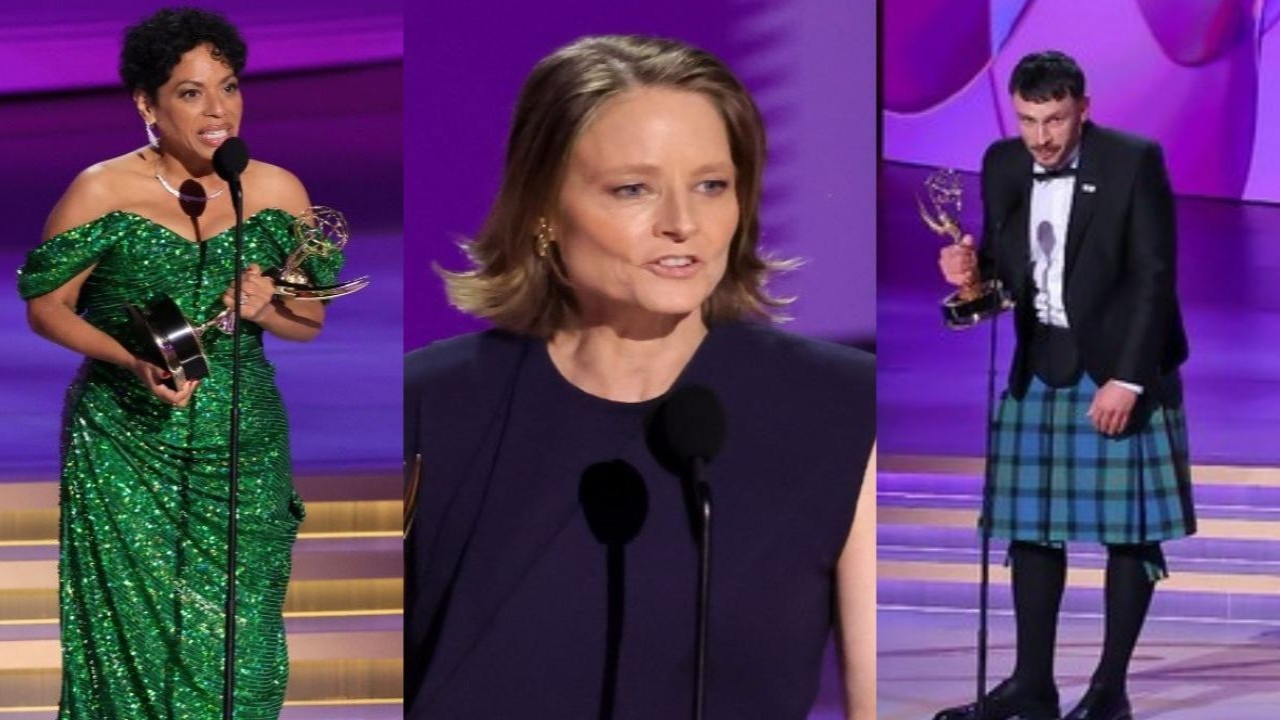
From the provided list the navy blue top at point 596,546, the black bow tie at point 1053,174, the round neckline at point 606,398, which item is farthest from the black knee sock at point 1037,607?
the round neckline at point 606,398

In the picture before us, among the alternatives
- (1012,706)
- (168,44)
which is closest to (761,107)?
(168,44)

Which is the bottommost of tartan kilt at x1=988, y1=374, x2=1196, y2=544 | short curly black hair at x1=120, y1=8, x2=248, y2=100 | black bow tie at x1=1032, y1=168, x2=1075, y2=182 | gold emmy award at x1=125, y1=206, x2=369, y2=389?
tartan kilt at x1=988, y1=374, x2=1196, y2=544

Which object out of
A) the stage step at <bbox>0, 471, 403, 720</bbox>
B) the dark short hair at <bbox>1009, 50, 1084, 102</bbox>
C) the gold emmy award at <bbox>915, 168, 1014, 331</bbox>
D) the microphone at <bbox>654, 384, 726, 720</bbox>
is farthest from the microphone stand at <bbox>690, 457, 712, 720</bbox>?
the dark short hair at <bbox>1009, 50, 1084, 102</bbox>

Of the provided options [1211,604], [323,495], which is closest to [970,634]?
[1211,604]

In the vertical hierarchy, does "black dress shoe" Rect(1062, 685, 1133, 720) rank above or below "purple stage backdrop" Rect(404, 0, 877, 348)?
below

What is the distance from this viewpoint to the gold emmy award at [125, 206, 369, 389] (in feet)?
13.1

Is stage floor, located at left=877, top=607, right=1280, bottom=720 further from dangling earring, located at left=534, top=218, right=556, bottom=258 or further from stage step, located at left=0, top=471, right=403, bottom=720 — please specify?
dangling earring, located at left=534, top=218, right=556, bottom=258

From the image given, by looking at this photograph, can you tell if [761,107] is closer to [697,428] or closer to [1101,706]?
[697,428]

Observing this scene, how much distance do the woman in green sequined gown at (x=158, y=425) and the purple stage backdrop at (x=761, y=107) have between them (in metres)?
0.97

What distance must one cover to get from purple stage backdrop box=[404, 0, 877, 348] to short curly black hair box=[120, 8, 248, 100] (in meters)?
1.03

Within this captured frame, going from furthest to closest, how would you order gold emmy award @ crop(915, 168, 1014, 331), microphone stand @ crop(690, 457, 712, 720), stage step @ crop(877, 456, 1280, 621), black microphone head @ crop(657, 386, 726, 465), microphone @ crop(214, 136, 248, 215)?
1. stage step @ crop(877, 456, 1280, 621)
2. gold emmy award @ crop(915, 168, 1014, 331)
3. microphone @ crop(214, 136, 248, 215)
4. black microphone head @ crop(657, 386, 726, 465)
5. microphone stand @ crop(690, 457, 712, 720)

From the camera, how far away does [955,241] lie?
5.21 meters

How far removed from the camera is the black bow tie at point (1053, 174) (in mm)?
5078

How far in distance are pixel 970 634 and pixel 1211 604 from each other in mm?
592
